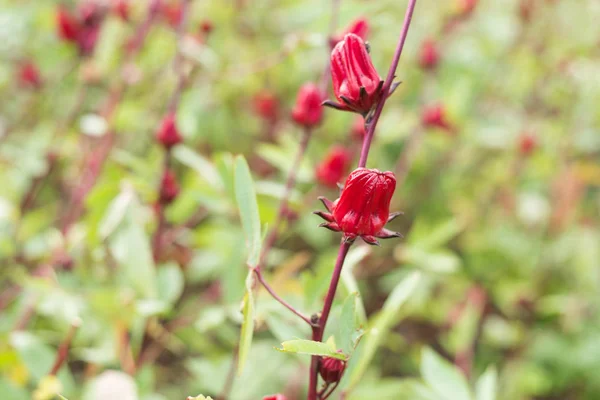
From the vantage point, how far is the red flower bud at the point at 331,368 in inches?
21.1

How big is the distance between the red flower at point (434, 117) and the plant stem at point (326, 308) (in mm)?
874

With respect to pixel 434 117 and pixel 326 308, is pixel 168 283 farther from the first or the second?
pixel 434 117

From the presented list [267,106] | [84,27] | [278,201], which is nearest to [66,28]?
[84,27]

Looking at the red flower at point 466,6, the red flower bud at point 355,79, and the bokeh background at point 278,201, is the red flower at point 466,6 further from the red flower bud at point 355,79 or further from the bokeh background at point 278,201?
the red flower bud at point 355,79

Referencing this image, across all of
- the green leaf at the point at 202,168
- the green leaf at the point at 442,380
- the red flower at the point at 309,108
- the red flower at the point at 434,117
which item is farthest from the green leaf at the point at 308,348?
the red flower at the point at 434,117

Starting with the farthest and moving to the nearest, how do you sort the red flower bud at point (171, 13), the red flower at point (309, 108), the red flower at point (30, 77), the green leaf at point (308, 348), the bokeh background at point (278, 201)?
the red flower at point (30, 77) < the red flower bud at point (171, 13) < the bokeh background at point (278, 201) < the red flower at point (309, 108) < the green leaf at point (308, 348)

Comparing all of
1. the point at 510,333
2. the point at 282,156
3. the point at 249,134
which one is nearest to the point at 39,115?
the point at 249,134

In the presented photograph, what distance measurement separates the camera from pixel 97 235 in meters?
1.03

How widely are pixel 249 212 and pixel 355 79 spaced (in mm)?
159

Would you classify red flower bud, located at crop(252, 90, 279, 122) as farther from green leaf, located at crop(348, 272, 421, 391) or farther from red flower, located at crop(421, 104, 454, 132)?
green leaf, located at crop(348, 272, 421, 391)

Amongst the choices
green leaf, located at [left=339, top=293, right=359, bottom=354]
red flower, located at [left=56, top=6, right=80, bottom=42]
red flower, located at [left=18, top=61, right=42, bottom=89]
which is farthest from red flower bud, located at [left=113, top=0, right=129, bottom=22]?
green leaf, located at [left=339, top=293, right=359, bottom=354]

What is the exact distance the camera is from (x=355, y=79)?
51 centimetres

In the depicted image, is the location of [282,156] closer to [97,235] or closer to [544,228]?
[97,235]

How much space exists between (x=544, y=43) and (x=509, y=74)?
0.18 metres
